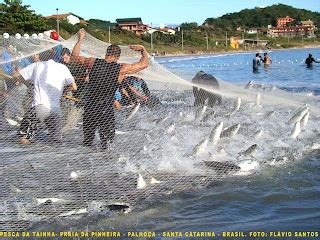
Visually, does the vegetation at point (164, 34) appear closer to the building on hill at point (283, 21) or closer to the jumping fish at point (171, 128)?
the building on hill at point (283, 21)

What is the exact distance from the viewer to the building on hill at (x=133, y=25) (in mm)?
107919

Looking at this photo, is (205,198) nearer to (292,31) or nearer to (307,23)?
(292,31)

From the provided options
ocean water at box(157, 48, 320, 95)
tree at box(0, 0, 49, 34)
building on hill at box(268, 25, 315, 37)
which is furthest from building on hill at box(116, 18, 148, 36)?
ocean water at box(157, 48, 320, 95)

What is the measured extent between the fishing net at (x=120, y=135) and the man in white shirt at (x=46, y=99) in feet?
0.05

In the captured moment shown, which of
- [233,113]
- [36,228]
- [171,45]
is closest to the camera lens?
[36,228]

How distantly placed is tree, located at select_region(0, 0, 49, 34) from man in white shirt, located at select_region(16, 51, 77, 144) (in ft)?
112

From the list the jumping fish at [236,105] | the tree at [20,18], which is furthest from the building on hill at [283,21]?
the jumping fish at [236,105]

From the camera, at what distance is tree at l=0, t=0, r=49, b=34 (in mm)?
41719

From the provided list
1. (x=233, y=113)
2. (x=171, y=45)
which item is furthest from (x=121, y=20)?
(x=233, y=113)

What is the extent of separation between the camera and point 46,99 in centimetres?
681

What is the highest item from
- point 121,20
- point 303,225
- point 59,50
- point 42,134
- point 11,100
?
point 121,20

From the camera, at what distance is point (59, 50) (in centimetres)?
809

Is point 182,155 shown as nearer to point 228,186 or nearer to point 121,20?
point 228,186

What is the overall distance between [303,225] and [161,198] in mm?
1568
